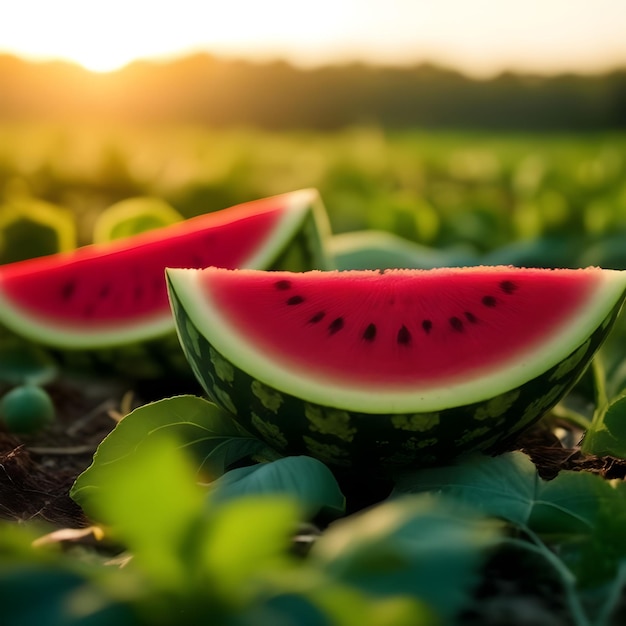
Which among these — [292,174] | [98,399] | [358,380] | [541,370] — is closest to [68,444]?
[98,399]

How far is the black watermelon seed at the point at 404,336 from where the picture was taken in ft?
4.04

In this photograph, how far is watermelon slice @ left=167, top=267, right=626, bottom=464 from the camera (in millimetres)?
1142

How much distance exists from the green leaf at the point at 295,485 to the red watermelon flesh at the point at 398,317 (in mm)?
167

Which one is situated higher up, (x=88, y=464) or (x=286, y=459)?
(x=286, y=459)

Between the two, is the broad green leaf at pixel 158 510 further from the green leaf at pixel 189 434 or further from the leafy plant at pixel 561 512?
the green leaf at pixel 189 434

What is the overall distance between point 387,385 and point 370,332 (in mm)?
120

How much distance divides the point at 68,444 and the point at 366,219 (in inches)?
83.9

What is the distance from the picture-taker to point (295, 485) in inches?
39.6

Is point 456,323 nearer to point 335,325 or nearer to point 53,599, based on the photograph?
point 335,325

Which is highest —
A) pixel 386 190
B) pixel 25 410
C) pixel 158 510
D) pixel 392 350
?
pixel 158 510

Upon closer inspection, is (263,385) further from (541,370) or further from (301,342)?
(541,370)

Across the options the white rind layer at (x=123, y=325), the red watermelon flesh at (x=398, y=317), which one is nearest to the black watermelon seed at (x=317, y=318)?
the red watermelon flesh at (x=398, y=317)

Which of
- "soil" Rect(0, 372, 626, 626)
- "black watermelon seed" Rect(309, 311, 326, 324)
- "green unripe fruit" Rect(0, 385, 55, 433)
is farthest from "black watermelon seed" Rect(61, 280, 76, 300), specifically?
"black watermelon seed" Rect(309, 311, 326, 324)

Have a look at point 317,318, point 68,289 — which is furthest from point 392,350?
point 68,289
